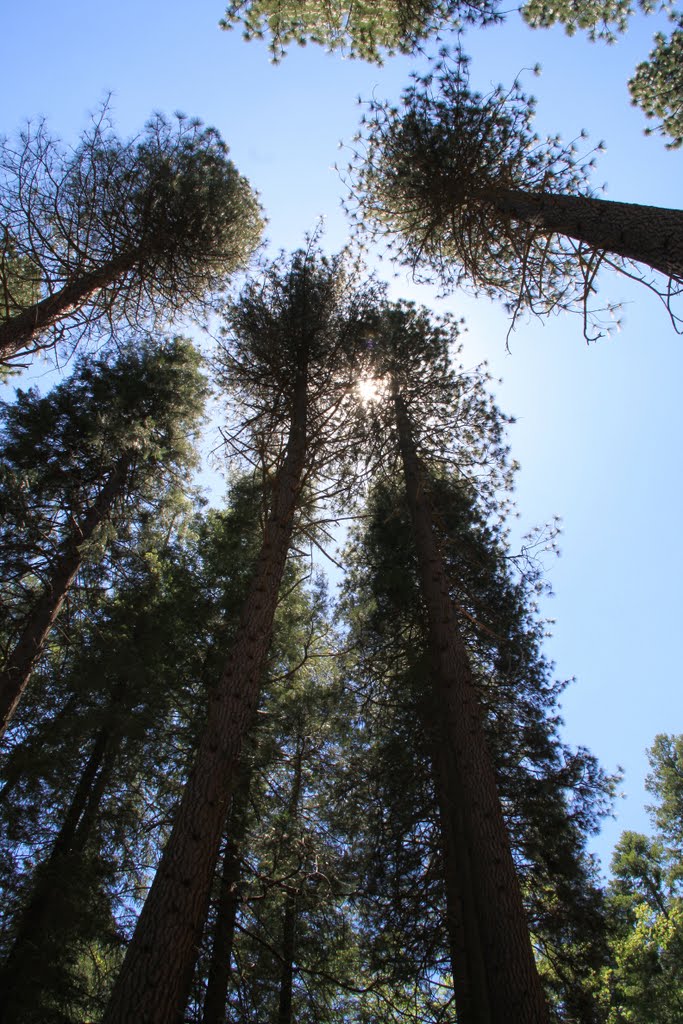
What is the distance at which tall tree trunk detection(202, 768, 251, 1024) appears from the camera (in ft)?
17.7

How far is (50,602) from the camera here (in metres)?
8.09

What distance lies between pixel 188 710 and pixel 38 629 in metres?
2.60

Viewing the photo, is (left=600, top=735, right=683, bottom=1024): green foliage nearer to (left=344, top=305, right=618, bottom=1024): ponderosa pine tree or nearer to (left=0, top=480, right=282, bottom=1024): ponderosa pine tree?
(left=344, top=305, right=618, bottom=1024): ponderosa pine tree

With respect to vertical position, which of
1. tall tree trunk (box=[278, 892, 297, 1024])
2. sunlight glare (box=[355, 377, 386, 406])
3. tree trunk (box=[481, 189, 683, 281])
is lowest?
tall tree trunk (box=[278, 892, 297, 1024])

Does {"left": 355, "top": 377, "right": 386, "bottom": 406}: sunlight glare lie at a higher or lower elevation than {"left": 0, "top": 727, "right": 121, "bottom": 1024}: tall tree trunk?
higher

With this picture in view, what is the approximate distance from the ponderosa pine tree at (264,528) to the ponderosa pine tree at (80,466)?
2848 millimetres

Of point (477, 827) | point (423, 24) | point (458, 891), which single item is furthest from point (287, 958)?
point (423, 24)

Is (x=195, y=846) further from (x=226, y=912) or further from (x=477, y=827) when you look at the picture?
(x=226, y=912)

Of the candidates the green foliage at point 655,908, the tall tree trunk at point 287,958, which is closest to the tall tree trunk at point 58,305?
the tall tree trunk at point 287,958

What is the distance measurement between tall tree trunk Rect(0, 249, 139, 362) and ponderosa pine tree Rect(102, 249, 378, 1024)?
2103mm

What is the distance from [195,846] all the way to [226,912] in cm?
350

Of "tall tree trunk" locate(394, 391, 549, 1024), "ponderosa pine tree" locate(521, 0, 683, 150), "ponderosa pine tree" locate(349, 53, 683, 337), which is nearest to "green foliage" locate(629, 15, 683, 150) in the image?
"ponderosa pine tree" locate(521, 0, 683, 150)

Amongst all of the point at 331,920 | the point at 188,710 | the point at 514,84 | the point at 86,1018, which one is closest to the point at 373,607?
the point at 188,710

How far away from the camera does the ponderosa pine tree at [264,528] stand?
342 cm
